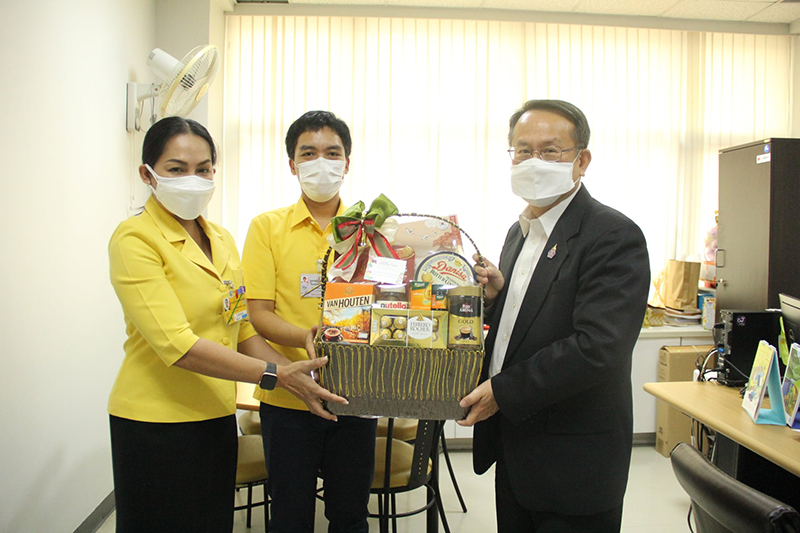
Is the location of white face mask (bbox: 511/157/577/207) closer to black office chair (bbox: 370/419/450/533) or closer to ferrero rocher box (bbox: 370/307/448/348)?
ferrero rocher box (bbox: 370/307/448/348)

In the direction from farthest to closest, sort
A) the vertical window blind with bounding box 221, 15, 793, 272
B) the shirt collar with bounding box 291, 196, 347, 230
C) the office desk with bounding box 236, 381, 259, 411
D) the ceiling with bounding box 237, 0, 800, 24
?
the vertical window blind with bounding box 221, 15, 793, 272
the ceiling with bounding box 237, 0, 800, 24
the office desk with bounding box 236, 381, 259, 411
the shirt collar with bounding box 291, 196, 347, 230

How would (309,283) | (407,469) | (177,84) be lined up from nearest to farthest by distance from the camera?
(309,283), (407,469), (177,84)

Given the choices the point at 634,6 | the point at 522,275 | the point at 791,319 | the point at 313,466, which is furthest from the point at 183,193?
the point at 634,6

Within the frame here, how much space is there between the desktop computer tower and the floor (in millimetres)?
970

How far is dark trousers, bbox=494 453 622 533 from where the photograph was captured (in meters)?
1.32

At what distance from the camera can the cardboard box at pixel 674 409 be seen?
12.2ft

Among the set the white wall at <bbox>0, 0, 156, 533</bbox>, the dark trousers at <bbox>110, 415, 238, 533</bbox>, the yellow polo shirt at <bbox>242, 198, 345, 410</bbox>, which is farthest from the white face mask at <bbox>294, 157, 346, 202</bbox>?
the white wall at <bbox>0, 0, 156, 533</bbox>

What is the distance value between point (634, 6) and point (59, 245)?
4.22m

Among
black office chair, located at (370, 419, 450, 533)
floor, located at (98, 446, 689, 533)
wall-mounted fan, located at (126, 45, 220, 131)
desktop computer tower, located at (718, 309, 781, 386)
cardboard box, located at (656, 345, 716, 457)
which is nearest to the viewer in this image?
black office chair, located at (370, 419, 450, 533)

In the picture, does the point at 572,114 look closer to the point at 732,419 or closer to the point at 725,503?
the point at 725,503

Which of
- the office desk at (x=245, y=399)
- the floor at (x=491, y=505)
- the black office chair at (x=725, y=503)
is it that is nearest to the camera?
the black office chair at (x=725, y=503)

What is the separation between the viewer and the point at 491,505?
3047mm

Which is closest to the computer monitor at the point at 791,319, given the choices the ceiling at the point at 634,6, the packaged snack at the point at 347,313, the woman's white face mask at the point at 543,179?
the woman's white face mask at the point at 543,179

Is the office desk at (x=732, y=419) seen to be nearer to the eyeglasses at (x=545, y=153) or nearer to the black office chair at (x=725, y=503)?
the black office chair at (x=725, y=503)
